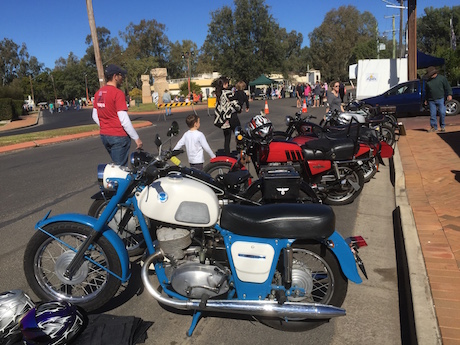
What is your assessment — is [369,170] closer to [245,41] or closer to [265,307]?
[265,307]

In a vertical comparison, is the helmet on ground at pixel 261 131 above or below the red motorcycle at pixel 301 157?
above

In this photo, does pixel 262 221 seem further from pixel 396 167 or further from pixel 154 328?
pixel 396 167

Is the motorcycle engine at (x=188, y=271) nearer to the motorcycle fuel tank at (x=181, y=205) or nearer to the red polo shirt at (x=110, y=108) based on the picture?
the motorcycle fuel tank at (x=181, y=205)

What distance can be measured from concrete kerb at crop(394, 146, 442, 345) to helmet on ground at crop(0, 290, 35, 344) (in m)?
2.81

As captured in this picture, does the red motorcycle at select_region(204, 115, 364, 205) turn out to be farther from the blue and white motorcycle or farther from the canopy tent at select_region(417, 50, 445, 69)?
the canopy tent at select_region(417, 50, 445, 69)

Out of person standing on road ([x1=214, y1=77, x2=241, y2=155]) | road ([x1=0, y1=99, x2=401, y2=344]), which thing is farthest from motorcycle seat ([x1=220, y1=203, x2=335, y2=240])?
person standing on road ([x1=214, y1=77, x2=241, y2=155])

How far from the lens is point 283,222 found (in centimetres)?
265

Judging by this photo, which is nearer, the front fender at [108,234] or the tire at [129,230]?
the front fender at [108,234]

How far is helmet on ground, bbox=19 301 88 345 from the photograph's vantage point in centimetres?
255

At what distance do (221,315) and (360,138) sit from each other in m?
4.28

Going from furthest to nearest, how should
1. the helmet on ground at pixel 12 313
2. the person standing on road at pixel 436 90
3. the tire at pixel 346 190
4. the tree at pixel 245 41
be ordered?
the tree at pixel 245 41 < the person standing on road at pixel 436 90 < the tire at pixel 346 190 < the helmet on ground at pixel 12 313

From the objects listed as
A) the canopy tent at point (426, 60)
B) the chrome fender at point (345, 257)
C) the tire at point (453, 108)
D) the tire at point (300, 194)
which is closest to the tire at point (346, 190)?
the tire at point (300, 194)

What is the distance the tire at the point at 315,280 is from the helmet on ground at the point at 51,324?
1371mm

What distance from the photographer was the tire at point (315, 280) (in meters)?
2.80
